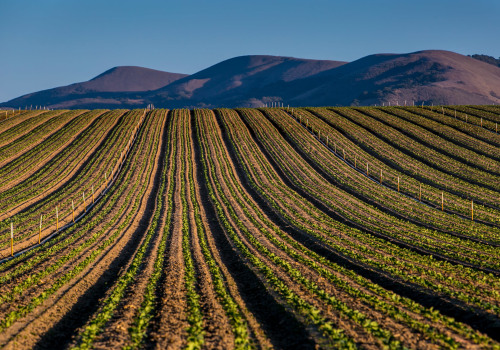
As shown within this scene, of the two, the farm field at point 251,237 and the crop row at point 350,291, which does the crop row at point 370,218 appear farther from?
the crop row at point 350,291

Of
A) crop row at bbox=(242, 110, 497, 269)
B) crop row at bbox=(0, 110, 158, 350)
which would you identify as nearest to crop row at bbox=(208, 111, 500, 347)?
crop row at bbox=(242, 110, 497, 269)

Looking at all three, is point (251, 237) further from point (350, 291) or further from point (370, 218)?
point (350, 291)

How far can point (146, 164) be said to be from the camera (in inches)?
1966

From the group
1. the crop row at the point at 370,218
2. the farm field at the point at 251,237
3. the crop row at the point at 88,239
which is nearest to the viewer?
the farm field at the point at 251,237

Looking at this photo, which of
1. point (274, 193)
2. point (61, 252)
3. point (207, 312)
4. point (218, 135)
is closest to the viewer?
point (207, 312)

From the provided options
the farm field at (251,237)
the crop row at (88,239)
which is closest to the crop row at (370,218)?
the farm field at (251,237)

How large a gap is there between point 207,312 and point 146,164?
38.5m

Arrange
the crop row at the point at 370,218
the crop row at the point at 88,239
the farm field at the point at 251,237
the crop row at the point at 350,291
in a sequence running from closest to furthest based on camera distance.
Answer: the crop row at the point at 350,291 < the farm field at the point at 251,237 < the crop row at the point at 88,239 < the crop row at the point at 370,218

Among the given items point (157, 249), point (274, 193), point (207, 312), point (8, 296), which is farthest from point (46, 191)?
point (207, 312)

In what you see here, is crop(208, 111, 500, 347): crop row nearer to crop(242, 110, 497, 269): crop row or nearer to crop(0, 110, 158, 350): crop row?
crop(242, 110, 497, 269): crop row

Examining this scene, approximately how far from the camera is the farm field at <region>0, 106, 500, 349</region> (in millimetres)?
11836

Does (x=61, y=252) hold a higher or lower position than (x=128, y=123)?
lower

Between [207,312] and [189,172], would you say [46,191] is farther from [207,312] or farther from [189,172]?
[207,312]

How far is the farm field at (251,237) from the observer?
1184cm
